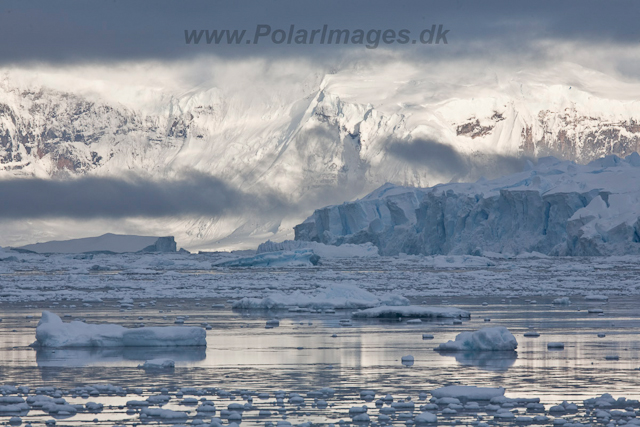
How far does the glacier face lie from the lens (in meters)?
59.8

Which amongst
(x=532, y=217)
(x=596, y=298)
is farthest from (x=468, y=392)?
(x=532, y=217)

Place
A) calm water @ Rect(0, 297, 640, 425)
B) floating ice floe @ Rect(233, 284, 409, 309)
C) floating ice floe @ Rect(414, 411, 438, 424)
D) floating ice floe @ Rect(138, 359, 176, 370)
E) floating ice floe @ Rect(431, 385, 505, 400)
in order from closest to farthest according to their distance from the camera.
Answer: floating ice floe @ Rect(414, 411, 438, 424) → floating ice floe @ Rect(431, 385, 505, 400) → calm water @ Rect(0, 297, 640, 425) → floating ice floe @ Rect(138, 359, 176, 370) → floating ice floe @ Rect(233, 284, 409, 309)

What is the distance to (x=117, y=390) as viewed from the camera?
9156 millimetres

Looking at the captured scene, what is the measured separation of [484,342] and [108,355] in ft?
16.7

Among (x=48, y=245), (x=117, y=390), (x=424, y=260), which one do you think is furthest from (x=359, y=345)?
(x=48, y=245)

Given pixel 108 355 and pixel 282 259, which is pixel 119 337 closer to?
pixel 108 355

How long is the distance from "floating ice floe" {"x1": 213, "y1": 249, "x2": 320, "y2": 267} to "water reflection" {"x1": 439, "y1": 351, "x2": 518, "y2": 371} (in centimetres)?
4537

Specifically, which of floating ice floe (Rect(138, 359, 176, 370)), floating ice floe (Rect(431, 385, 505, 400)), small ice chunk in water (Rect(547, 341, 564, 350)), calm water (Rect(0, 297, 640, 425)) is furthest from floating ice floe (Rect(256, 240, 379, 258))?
floating ice floe (Rect(431, 385, 505, 400))

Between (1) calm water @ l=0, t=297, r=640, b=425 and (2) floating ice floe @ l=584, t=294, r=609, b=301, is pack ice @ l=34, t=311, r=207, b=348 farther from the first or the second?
(2) floating ice floe @ l=584, t=294, r=609, b=301

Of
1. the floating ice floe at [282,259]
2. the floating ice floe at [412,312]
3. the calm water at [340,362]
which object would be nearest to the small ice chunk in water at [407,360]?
the calm water at [340,362]

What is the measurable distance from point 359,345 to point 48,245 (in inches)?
4643

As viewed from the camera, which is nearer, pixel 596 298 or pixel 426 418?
pixel 426 418

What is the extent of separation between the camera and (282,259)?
58312 millimetres

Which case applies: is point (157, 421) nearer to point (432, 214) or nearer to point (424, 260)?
point (424, 260)
